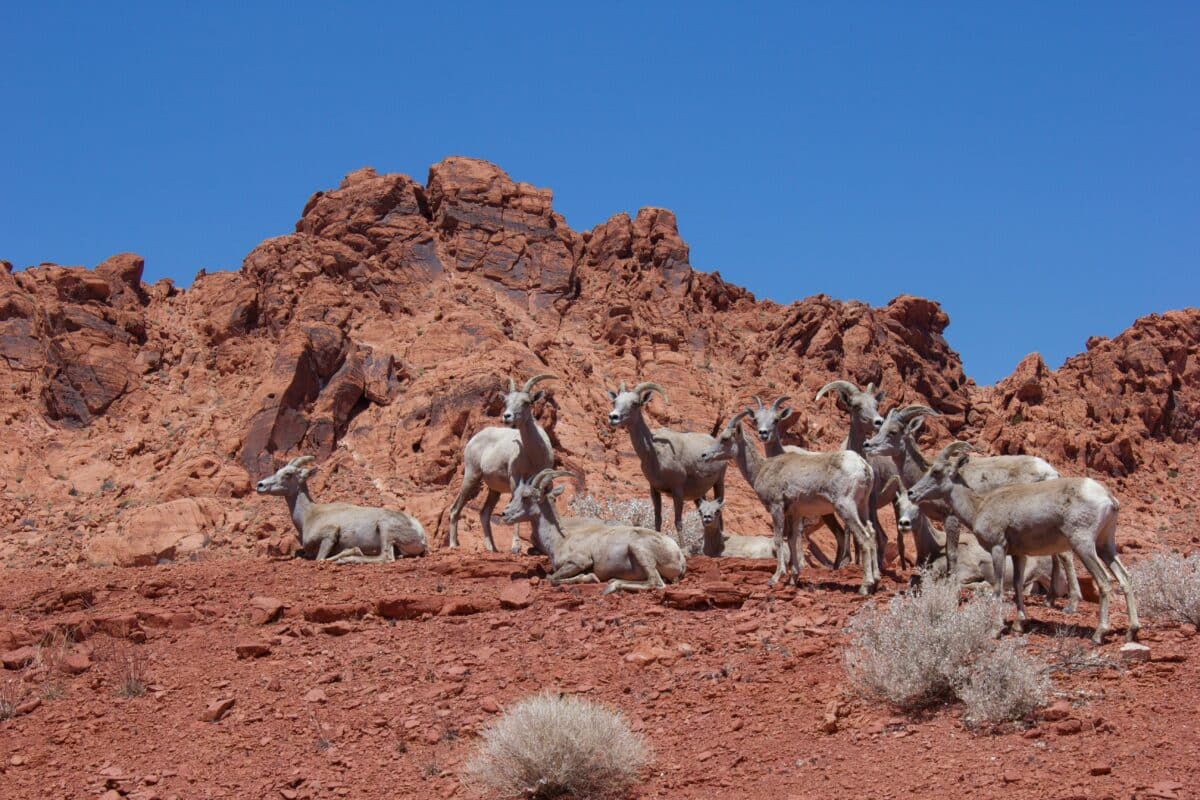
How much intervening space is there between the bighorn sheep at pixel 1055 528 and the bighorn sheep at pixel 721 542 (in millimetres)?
5371

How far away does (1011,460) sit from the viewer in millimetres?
14617

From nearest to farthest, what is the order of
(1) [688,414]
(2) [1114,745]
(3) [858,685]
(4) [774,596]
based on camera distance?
1. (2) [1114,745]
2. (3) [858,685]
3. (4) [774,596]
4. (1) [688,414]

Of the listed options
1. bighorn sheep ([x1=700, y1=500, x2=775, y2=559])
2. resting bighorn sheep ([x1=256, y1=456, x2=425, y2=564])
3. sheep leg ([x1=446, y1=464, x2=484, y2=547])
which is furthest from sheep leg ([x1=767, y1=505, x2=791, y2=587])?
sheep leg ([x1=446, y1=464, x2=484, y2=547])

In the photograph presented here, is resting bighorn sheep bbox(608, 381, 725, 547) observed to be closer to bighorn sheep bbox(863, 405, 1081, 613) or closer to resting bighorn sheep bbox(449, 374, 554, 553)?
resting bighorn sheep bbox(449, 374, 554, 553)

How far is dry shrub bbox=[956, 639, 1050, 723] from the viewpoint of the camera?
901cm

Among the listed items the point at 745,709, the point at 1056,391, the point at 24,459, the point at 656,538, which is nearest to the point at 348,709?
the point at 745,709

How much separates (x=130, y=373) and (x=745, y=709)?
125 ft

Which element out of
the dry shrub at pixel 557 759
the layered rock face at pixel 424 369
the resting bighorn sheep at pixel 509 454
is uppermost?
the layered rock face at pixel 424 369

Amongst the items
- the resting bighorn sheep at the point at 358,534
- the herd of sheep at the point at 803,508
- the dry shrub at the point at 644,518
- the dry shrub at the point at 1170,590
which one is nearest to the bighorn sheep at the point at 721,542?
the herd of sheep at the point at 803,508

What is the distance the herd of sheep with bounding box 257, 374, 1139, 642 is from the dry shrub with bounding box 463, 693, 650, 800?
4516mm

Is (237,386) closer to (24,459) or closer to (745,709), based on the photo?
(24,459)

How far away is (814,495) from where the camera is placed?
46.5ft

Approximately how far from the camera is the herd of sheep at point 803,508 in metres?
11.4

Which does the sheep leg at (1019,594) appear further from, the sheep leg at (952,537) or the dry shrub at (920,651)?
the sheep leg at (952,537)
